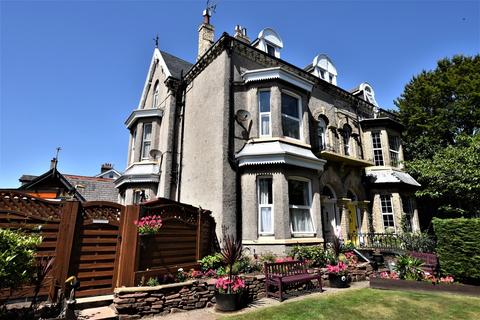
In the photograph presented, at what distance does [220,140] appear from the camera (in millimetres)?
11992

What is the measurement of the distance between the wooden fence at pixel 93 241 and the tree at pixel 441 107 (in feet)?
66.3

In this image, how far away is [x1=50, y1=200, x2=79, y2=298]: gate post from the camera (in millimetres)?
6531

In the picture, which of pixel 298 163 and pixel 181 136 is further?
pixel 181 136

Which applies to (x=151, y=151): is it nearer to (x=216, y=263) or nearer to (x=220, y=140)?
(x=220, y=140)

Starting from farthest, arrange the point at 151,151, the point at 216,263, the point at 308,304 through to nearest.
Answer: the point at 151,151 < the point at 216,263 < the point at 308,304

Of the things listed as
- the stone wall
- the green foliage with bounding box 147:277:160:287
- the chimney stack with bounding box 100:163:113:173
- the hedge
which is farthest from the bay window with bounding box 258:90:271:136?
the chimney stack with bounding box 100:163:113:173

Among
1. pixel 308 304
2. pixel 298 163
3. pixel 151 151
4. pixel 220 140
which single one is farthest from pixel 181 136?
pixel 308 304

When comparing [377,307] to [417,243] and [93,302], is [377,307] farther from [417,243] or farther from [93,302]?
[417,243]

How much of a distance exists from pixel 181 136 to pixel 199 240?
7.64 m

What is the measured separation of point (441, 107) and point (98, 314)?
89.0 feet

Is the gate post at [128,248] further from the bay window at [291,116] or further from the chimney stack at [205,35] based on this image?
the chimney stack at [205,35]

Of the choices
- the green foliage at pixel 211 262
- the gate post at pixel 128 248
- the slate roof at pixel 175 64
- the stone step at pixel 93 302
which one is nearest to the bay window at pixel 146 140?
the slate roof at pixel 175 64

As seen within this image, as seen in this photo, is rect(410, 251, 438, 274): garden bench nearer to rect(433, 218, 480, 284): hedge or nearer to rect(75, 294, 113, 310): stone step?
rect(433, 218, 480, 284): hedge

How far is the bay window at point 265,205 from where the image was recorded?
11367mm
